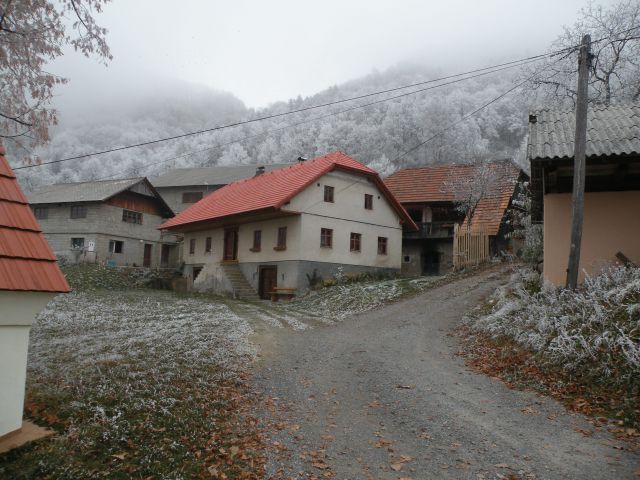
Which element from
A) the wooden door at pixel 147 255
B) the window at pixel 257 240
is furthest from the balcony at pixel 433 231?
the wooden door at pixel 147 255

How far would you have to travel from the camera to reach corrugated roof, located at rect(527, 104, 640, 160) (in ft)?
33.6

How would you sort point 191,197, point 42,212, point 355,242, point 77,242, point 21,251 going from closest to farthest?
1. point 21,251
2. point 355,242
3. point 77,242
4. point 42,212
5. point 191,197

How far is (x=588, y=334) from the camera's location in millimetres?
8000

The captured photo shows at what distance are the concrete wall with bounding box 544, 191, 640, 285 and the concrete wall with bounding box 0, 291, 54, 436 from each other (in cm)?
1095

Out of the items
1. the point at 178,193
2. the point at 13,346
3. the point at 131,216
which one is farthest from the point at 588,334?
the point at 178,193

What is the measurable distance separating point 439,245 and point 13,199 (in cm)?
3239

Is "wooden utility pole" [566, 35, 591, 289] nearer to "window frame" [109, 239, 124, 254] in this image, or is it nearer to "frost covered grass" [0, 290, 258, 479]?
"frost covered grass" [0, 290, 258, 479]

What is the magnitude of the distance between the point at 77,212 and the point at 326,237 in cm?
2286

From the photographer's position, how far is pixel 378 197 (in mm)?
27688

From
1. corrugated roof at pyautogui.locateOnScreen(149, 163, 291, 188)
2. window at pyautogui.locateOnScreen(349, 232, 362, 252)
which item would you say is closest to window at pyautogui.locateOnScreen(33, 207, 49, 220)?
corrugated roof at pyautogui.locateOnScreen(149, 163, 291, 188)

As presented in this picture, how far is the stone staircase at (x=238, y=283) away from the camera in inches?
979

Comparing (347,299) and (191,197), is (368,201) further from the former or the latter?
(191,197)

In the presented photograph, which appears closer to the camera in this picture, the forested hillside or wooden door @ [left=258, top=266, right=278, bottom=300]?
wooden door @ [left=258, top=266, right=278, bottom=300]

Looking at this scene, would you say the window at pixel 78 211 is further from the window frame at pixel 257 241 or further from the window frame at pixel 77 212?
the window frame at pixel 257 241
